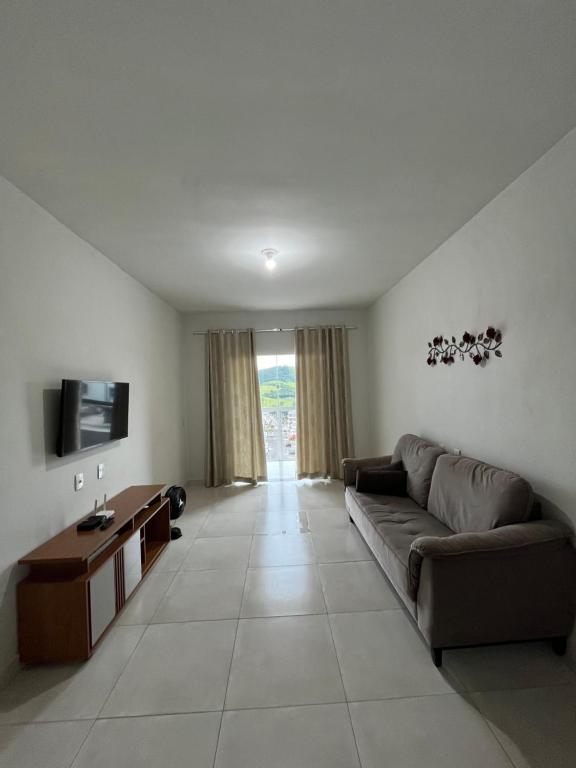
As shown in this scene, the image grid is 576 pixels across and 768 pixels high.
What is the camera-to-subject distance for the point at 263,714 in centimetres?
176

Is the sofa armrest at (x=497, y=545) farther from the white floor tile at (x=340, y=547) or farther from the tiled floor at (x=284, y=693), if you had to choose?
the white floor tile at (x=340, y=547)

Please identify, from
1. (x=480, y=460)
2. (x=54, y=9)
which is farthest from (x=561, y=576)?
(x=54, y=9)

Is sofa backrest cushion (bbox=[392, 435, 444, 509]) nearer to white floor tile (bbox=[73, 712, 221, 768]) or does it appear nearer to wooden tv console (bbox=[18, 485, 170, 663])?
white floor tile (bbox=[73, 712, 221, 768])

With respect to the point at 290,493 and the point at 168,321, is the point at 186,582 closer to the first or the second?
the point at 290,493

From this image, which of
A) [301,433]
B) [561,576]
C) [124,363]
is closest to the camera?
[561,576]

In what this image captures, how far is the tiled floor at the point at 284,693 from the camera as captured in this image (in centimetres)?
158

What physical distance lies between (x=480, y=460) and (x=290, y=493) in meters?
2.96

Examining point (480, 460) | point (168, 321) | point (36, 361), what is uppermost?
point (168, 321)

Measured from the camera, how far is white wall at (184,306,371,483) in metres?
5.99

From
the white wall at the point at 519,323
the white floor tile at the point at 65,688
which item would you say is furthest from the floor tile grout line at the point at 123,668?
the white wall at the point at 519,323

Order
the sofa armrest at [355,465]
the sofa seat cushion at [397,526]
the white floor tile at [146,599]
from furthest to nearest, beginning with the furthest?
the sofa armrest at [355,465] → the white floor tile at [146,599] → the sofa seat cushion at [397,526]

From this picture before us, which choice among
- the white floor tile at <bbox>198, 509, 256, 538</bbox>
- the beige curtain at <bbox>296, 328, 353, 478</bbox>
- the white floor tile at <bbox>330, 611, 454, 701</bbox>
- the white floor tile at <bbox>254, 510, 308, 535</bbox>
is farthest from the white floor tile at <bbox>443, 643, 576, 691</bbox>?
Answer: the beige curtain at <bbox>296, 328, 353, 478</bbox>

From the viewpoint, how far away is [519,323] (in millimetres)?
2389

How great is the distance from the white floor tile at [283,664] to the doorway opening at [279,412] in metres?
3.66
